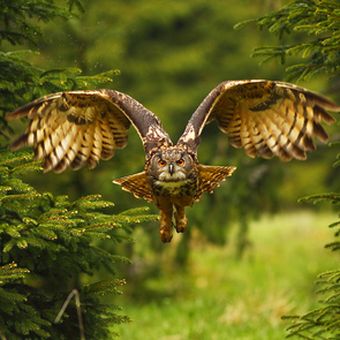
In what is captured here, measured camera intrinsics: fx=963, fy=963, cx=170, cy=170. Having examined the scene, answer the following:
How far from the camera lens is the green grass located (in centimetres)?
1021

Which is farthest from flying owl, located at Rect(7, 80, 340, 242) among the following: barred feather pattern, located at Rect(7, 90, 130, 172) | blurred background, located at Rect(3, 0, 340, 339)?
blurred background, located at Rect(3, 0, 340, 339)

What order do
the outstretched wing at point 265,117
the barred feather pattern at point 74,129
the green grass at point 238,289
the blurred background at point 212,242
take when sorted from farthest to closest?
the blurred background at point 212,242, the green grass at point 238,289, the barred feather pattern at point 74,129, the outstretched wing at point 265,117

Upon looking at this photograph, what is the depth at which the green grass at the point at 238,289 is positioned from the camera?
1021 cm

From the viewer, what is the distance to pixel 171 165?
6.16 meters

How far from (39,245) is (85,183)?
18.1ft

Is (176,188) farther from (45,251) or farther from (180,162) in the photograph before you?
(45,251)

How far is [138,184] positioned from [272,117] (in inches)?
46.3

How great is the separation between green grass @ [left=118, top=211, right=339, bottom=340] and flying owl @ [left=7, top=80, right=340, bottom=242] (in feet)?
9.56

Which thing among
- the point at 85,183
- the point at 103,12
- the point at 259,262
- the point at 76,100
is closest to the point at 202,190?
the point at 76,100

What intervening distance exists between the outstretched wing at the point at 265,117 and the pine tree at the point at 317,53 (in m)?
0.21

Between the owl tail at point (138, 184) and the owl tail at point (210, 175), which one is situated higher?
the owl tail at point (210, 175)

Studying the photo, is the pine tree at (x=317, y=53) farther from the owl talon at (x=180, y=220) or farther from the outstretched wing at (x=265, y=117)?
the owl talon at (x=180, y=220)

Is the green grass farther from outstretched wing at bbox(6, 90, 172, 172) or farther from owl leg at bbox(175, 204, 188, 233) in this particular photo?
owl leg at bbox(175, 204, 188, 233)

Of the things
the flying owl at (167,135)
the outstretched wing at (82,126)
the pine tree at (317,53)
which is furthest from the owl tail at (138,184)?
the pine tree at (317,53)
